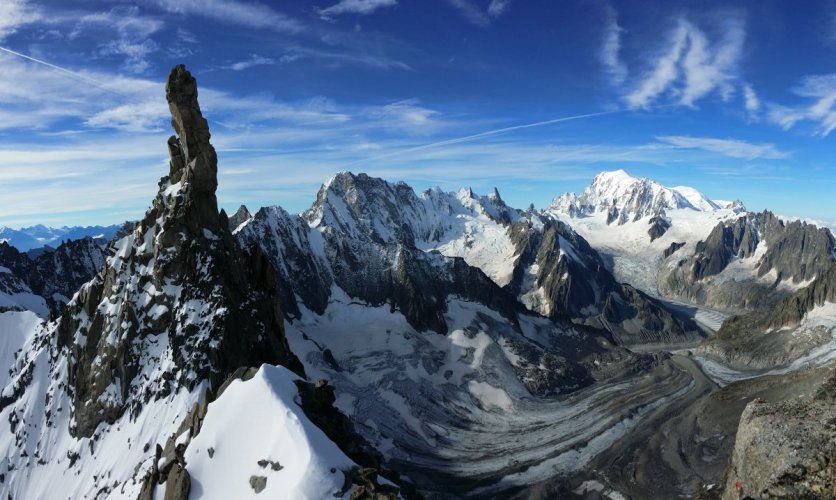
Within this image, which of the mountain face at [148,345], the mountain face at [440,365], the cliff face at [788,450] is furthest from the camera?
the mountain face at [440,365]

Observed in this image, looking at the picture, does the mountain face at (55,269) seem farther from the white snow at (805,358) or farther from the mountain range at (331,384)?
the white snow at (805,358)

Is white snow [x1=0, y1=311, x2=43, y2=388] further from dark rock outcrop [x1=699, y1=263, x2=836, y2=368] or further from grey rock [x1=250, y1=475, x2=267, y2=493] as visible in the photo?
dark rock outcrop [x1=699, y1=263, x2=836, y2=368]

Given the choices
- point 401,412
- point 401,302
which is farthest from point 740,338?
point 401,412

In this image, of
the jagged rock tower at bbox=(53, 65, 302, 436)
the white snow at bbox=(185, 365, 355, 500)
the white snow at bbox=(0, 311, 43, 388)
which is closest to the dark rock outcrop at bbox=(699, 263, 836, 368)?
the jagged rock tower at bbox=(53, 65, 302, 436)

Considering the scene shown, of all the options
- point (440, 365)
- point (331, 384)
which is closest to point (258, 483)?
point (331, 384)

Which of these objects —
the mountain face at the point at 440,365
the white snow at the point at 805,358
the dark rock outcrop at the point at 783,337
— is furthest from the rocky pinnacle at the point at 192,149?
the dark rock outcrop at the point at 783,337

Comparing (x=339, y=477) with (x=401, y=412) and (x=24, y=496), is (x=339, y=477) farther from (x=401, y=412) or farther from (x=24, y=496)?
(x=401, y=412)

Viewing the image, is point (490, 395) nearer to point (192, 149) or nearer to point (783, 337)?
point (192, 149)
